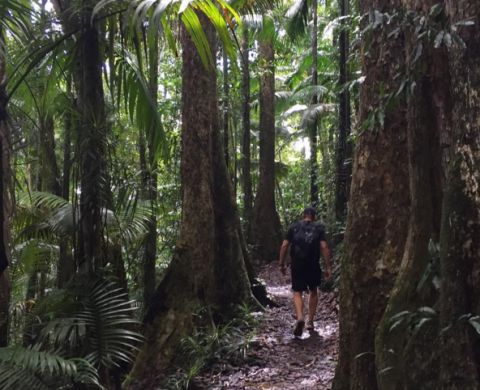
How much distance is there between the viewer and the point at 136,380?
23.6 ft

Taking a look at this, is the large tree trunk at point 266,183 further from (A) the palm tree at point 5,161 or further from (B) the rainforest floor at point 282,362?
(A) the palm tree at point 5,161

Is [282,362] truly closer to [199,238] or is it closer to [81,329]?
[199,238]

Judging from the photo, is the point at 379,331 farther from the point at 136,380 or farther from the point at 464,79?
the point at 136,380

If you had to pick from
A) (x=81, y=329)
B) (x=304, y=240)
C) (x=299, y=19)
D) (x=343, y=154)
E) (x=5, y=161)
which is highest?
(x=299, y=19)

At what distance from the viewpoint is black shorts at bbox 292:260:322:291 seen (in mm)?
7645

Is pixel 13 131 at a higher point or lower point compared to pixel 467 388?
higher

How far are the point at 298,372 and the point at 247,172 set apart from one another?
10836 millimetres

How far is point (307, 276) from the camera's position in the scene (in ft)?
25.1

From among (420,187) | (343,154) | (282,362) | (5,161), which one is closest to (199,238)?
(282,362)

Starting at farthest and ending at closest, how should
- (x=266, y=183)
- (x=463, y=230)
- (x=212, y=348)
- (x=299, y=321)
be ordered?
(x=266, y=183)
(x=299, y=321)
(x=212, y=348)
(x=463, y=230)

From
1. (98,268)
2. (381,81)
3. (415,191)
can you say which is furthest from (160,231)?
(415,191)

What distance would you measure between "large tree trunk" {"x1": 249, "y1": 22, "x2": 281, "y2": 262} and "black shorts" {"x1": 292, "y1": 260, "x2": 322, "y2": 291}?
801 cm

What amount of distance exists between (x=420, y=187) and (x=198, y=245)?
196 inches

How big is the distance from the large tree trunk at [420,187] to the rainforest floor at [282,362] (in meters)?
2.51
